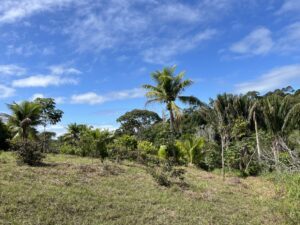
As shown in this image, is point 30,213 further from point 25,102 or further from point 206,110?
point 206,110

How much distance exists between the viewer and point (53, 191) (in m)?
7.71

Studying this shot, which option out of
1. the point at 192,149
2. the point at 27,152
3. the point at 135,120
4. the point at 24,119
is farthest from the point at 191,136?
the point at 135,120

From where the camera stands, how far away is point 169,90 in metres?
22.9

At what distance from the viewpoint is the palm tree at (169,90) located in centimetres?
2262

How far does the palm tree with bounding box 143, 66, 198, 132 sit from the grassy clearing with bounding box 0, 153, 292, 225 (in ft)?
A: 37.2

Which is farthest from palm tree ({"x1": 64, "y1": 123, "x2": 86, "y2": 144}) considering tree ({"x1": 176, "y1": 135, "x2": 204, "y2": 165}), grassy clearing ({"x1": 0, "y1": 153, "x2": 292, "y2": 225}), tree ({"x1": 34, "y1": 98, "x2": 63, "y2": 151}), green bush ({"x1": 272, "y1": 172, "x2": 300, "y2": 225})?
green bush ({"x1": 272, "y1": 172, "x2": 300, "y2": 225})

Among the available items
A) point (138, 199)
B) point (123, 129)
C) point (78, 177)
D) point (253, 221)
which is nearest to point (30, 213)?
point (138, 199)

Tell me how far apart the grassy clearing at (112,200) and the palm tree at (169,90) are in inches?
446

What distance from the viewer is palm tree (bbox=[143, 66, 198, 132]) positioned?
22625 mm

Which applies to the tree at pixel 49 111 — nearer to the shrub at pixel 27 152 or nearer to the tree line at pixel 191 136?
the tree line at pixel 191 136

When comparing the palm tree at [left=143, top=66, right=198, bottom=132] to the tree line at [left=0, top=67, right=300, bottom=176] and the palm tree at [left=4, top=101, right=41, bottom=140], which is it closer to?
the tree line at [left=0, top=67, right=300, bottom=176]

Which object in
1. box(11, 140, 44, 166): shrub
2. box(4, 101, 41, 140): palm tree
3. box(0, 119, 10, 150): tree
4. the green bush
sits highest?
box(4, 101, 41, 140): palm tree

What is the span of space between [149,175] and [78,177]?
2879mm

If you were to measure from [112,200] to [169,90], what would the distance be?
51.0ft
